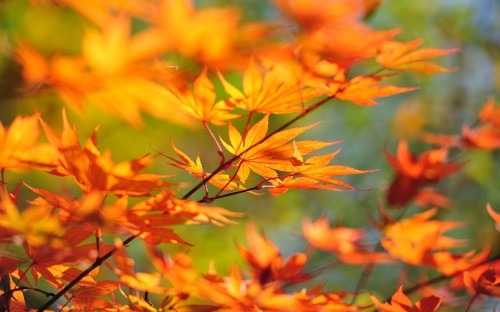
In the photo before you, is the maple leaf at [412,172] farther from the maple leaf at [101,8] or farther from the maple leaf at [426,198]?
the maple leaf at [101,8]

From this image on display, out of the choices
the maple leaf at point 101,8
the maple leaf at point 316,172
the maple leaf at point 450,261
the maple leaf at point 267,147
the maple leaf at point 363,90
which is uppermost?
the maple leaf at point 101,8

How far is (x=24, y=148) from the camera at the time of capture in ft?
1.32

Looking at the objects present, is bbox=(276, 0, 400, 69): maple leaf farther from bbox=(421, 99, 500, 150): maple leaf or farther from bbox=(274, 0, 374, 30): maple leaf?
bbox=(421, 99, 500, 150): maple leaf

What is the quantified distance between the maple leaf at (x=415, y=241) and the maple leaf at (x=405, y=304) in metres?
0.11

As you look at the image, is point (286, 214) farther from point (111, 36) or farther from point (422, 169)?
point (111, 36)

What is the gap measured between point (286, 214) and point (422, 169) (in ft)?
4.40

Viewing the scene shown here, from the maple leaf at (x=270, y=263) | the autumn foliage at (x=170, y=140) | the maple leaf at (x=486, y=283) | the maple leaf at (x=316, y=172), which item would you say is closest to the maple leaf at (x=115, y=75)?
the autumn foliage at (x=170, y=140)

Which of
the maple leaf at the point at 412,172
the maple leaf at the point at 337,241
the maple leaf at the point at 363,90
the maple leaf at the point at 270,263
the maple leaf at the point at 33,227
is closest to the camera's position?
the maple leaf at the point at 33,227

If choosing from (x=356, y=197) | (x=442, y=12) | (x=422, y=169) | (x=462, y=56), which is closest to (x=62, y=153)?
(x=422, y=169)

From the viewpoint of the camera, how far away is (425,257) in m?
0.60

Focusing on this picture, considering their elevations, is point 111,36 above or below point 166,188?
above

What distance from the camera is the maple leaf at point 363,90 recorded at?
1.46 feet

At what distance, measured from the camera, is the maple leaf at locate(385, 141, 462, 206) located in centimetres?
Result: 94

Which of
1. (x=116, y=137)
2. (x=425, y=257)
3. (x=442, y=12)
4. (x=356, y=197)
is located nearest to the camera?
(x=425, y=257)
